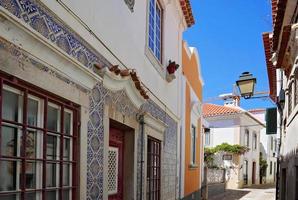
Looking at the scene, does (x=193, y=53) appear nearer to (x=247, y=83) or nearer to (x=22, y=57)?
(x=247, y=83)

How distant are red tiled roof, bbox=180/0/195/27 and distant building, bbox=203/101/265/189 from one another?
1884 cm

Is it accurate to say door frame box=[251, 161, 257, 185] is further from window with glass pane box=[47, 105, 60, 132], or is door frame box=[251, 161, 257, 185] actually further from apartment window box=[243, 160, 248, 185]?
window with glass pane box=[47, 105, 60, 132]

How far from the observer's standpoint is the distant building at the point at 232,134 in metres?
30.5

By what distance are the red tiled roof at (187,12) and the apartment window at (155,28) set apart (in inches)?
84.2

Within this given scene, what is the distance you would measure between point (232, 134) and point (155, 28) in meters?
23.7

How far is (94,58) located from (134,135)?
219 cm

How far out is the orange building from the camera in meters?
13.0

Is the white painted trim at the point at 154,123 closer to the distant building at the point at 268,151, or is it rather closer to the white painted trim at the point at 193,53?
the white painted trim at the point at 193,53

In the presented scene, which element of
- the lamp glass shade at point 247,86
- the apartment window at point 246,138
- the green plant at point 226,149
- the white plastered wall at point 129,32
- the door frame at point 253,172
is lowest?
the door frame at point 253,172

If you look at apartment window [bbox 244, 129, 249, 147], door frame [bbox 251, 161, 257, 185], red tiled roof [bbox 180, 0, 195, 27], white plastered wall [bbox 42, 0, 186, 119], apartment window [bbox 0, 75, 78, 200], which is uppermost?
red tiled roof [bbox 180, 0, 195, 27]

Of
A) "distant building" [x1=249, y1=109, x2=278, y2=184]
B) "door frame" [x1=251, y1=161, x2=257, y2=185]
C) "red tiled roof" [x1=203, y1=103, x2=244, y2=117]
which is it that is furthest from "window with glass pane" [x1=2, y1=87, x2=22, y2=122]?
"distant building" [x1=249, y1=109, x2=278, y2=184]

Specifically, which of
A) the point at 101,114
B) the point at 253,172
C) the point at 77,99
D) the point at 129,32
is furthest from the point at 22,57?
the point at 253,172

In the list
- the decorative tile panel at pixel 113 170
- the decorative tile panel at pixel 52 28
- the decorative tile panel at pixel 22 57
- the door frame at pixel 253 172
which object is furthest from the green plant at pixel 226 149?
the decorative tile panel at pixel 22 57

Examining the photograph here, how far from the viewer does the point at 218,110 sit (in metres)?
32.8
